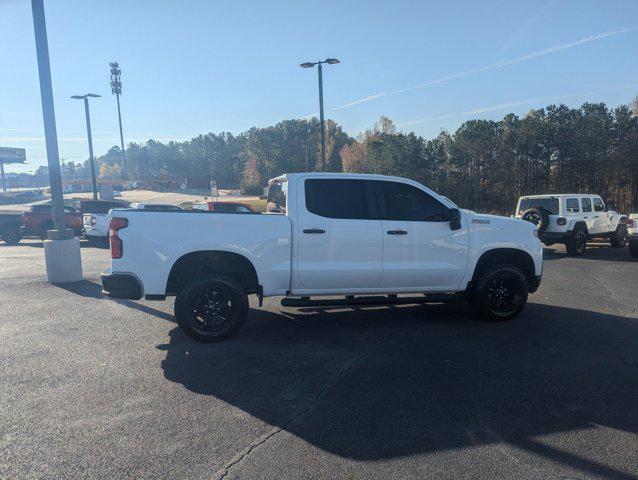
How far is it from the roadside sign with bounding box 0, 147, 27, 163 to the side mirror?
345 ft

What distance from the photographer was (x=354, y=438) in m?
3.39

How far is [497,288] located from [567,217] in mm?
8661

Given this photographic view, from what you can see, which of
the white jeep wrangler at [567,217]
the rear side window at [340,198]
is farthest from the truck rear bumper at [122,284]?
the white jeep wrangler at [567,217]

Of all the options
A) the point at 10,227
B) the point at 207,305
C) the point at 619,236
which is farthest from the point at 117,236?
the point at 10,227

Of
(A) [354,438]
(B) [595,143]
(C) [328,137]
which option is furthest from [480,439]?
(C) [328,137]

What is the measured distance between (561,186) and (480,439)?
3338cm

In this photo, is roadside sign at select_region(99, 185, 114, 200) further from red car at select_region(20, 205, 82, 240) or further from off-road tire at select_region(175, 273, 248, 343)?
off-road tire at select_region(175, 273, 248, 343)

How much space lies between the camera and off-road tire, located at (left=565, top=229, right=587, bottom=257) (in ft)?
44.2

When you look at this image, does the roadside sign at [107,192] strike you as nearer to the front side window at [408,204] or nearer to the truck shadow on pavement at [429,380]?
the truck shadow on pavement at [429,380]

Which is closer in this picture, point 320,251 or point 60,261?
point 320,251

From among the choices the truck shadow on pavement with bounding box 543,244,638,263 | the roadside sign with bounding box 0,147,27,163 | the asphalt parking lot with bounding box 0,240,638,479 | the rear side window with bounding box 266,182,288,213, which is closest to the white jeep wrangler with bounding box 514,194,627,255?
the truck shadow on pavement with bounding box 543,244,638,263

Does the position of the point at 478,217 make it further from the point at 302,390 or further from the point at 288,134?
the point at 288,134

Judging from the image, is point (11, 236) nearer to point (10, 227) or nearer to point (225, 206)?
point (10, 227)

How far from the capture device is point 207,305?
557 cm
